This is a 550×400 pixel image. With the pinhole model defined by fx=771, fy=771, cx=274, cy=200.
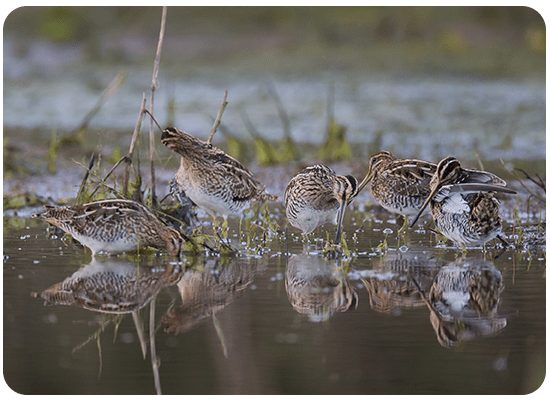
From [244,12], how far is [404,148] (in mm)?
10895

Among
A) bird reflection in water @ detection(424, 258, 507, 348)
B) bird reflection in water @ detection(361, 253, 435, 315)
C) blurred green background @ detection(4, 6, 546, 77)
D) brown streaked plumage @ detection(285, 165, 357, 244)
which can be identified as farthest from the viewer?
blurred green background @ detection(4, 6, 546, 77)

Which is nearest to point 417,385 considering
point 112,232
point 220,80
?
point 112,232

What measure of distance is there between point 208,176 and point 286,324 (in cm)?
339

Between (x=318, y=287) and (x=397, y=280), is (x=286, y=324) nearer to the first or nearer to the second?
(x=318, y=287)

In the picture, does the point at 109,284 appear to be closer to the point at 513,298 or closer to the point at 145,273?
the point at 145,273

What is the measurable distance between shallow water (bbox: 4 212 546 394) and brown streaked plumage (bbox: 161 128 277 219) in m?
1.17

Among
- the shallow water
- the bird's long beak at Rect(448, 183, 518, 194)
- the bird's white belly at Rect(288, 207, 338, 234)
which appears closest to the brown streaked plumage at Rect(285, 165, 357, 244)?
the bird's white belly at Rect(288, 207, 338, 234)

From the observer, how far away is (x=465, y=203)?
7.38 m

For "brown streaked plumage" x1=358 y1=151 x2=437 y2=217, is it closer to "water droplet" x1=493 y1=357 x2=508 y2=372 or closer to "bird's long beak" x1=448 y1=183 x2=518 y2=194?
"bird's long beak" x1=448 y1=183 x2=518 y2=194

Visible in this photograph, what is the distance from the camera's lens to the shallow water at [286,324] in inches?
180

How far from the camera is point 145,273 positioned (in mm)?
6793

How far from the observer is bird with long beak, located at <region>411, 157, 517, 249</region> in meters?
7.23

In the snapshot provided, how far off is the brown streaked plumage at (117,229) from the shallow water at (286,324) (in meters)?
0.16

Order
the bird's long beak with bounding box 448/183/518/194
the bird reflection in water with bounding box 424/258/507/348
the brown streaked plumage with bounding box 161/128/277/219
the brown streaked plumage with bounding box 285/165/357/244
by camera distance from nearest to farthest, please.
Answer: the bird reflection in water with bounding box 424/258/507/348 → the bird's long beak with bounding box 448/183/518/194 → the brown streaked plumage with bounding box 285/165/357/244 → the brown streaked plumage with bounding box 161/128/277/219
